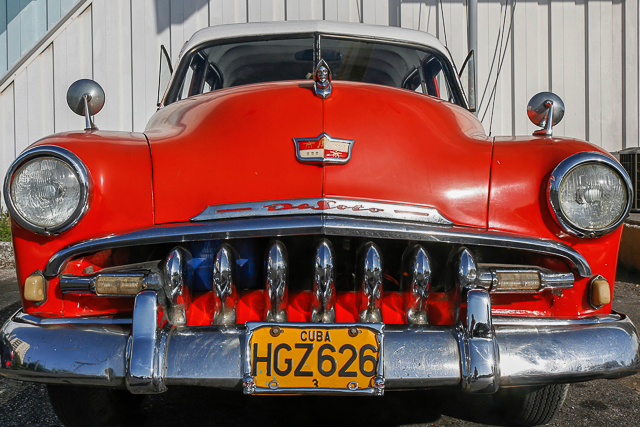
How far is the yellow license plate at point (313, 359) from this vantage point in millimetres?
1315

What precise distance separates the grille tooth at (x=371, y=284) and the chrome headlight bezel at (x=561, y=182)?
0.54 meters

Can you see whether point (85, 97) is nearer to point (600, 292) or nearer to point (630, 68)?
point (600, 292)

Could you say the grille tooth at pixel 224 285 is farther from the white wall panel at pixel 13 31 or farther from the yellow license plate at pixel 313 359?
the white wall panel at pixel 13 31

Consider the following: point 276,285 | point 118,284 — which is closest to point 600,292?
point 276,285

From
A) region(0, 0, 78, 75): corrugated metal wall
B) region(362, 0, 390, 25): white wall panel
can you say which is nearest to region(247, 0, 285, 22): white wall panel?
region(362, 0, 390, 25): white wall panel

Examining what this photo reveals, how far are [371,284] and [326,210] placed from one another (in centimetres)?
24

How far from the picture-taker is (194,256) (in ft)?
5.45

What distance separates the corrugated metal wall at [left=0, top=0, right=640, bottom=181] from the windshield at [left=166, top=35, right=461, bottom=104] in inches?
120

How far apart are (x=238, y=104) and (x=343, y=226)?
0.70m

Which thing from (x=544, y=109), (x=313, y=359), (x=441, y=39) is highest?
(x=441, y=39)

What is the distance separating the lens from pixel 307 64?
2.62 meters

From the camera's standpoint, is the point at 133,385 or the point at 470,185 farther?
the point at 470,185

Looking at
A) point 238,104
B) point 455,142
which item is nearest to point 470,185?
point 455,142

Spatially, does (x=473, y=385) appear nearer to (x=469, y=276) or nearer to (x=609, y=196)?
(x=469, y=276)
